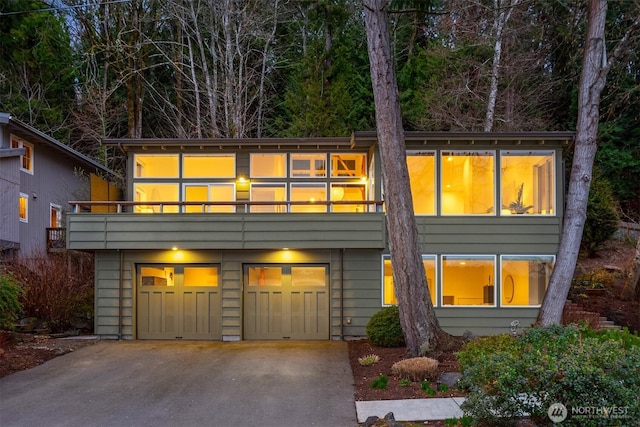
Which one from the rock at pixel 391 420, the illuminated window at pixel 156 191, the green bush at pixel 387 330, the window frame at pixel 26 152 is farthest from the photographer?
the window frame at pixel 26 152

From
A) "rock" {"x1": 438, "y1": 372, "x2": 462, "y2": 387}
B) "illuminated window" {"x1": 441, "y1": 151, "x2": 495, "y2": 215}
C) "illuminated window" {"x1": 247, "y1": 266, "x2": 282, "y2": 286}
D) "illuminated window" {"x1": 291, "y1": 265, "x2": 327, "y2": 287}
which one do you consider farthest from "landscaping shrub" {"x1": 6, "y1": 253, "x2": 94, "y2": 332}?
"illuminated window" {"x1": 441, "y1": 151, "x2": 495, "y2": 215}

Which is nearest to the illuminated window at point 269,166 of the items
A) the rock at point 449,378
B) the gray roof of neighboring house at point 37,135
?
the rock at point 449,378

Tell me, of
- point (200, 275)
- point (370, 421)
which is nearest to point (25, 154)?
point (200, 275)

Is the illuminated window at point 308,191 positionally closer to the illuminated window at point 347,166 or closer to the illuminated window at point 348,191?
the illuminated window at point 348,191

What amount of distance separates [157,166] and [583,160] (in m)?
10.6

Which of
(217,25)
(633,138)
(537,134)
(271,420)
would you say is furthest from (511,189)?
(217,25)

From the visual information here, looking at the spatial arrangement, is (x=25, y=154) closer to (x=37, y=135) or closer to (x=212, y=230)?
(x=37, y=135)

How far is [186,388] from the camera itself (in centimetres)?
775

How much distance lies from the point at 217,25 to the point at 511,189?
14634 mm

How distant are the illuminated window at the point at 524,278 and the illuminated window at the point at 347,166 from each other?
14.2 feet

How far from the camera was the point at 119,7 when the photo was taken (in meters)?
21.2

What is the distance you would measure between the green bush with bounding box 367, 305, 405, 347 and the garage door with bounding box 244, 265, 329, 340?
205cm

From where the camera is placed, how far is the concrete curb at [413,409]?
19.4 feet

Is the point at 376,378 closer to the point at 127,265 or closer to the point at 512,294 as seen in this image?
the point at 512,294
